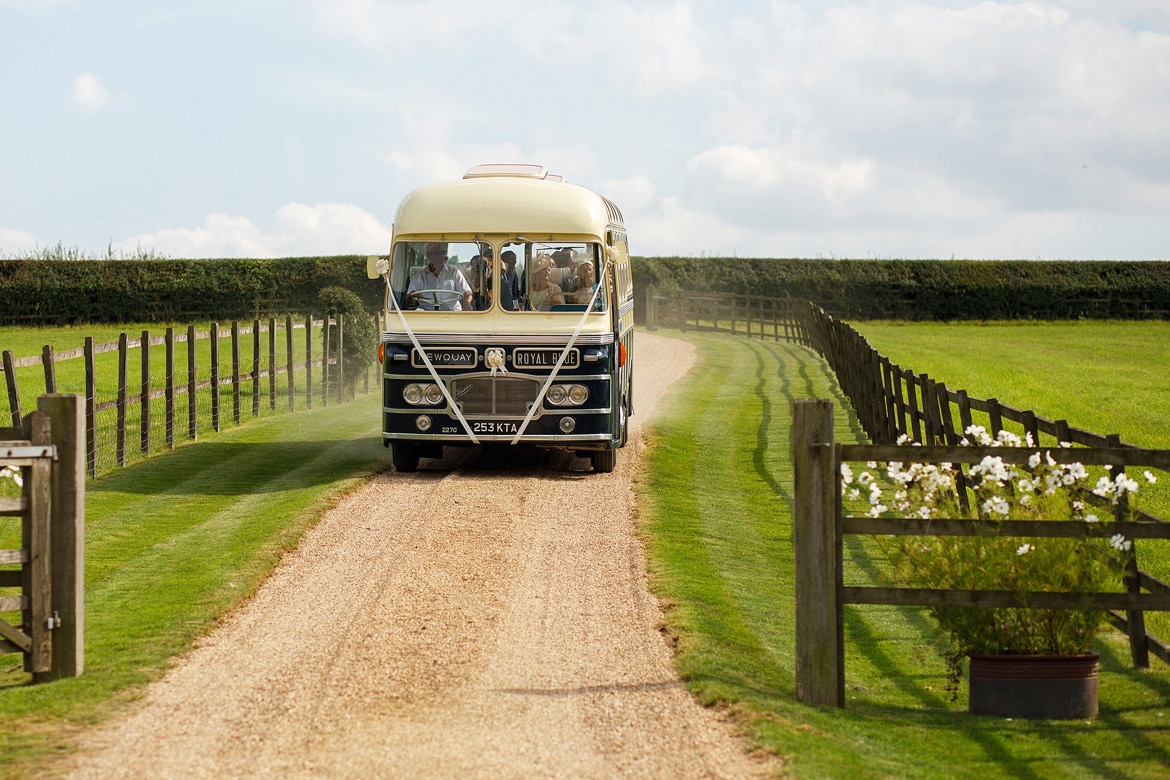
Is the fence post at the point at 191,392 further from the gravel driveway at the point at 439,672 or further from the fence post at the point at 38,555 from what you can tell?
the fence post at the point at 38,555

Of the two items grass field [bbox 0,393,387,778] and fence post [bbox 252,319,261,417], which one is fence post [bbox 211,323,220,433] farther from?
fence post [bbox 252,319,261,417]

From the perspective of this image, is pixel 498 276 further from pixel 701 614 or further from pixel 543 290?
pixel 701 614

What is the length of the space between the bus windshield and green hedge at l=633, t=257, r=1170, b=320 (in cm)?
4125

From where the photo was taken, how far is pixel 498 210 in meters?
15.1

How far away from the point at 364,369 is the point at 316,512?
50.8ft

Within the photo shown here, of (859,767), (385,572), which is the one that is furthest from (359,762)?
(385,572)

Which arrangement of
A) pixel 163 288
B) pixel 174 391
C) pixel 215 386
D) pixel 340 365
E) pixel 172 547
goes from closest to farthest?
1. pixel 172 547
2. pixel 174 391
3. pixel 215 386
4. pixel 340 365
5. pixel 163 288

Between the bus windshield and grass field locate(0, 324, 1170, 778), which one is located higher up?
the bus windshield

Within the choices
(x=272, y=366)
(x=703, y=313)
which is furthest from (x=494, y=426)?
(x=703, y=313)

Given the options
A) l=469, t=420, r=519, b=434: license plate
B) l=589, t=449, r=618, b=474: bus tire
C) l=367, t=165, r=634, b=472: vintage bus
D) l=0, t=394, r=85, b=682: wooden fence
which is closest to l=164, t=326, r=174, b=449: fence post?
l=367, t=165, r=634, b=472: vintage bus

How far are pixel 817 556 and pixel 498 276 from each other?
8.25 m

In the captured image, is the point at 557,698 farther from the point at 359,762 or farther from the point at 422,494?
the point at 422,494

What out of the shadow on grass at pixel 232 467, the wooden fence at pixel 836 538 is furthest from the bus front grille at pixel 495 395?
the wooden fence at pixel 836 538

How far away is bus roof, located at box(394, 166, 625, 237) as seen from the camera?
49.3ft
